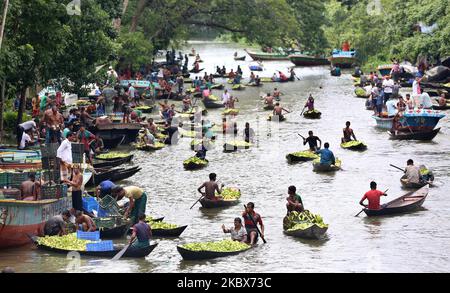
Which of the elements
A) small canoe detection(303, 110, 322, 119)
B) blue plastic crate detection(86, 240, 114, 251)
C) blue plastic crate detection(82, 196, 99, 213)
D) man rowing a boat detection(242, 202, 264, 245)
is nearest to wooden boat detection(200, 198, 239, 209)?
blue plastic crate detection(82, 196, 99, 213)

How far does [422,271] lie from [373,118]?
79.5 ft

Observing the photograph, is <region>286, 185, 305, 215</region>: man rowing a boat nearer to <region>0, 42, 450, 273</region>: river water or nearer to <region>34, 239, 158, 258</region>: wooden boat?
<region>0, 42, 450, 273</region>: river water

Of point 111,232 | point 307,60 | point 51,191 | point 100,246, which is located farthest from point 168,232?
point 307,60

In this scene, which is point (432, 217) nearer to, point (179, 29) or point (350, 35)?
point (179, 29)

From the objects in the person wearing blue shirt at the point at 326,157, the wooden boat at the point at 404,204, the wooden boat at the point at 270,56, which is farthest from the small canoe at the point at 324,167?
the wooden boat at the point at 270,56

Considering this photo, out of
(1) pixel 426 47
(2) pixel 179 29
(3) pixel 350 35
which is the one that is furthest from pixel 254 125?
(3) pixel 350 35

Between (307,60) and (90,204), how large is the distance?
181ft

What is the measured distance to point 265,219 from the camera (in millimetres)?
28188

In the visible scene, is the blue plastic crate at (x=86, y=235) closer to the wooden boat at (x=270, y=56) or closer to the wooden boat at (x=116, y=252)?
the wooden boat at (x=116, y=252)

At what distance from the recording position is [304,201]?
30.5 m

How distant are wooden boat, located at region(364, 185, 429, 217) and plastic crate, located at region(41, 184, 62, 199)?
853 centimetres

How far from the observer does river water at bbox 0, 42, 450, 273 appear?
23.2m

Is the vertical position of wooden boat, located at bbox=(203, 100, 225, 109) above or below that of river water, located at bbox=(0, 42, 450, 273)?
above

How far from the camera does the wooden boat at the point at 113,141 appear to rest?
39.7 metres
